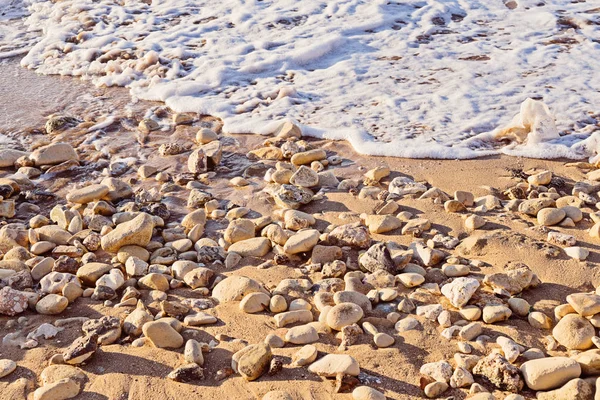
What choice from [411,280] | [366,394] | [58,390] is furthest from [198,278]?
[366,394]

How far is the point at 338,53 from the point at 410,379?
3.97 m

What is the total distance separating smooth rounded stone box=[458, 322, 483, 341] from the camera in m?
2.39

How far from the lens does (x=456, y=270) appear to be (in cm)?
278

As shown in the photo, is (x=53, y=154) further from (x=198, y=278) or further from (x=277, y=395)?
(x=277, y=395)

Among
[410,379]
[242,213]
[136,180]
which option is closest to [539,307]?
[410,379]

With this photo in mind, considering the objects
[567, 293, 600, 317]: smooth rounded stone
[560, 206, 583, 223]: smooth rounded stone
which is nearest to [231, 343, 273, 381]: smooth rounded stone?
Result: [567, 293, 600, 317]: smooth rounded stone

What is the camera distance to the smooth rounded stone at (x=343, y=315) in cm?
246

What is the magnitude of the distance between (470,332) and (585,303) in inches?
17.8

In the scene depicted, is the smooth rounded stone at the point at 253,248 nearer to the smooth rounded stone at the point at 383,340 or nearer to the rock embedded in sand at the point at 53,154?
the smooth rounded stone at the point at 383,340

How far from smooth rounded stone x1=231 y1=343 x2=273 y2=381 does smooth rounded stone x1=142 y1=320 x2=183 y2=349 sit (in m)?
0.26

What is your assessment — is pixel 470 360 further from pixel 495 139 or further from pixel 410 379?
pixel 495 139

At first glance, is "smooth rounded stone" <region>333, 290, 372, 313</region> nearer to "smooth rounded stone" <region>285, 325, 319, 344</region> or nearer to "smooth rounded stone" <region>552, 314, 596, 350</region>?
"smooth rounded stone" <region>285, 325, 319, 344</region>

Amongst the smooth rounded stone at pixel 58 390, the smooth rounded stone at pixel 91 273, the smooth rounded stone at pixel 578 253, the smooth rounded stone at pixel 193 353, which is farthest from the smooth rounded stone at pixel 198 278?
the smooth rounded stone at pixel 578 253

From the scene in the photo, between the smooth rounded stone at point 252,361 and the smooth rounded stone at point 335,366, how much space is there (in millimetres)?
160
